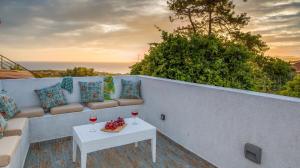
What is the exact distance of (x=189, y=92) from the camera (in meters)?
3.25

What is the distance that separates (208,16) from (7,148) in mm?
8998

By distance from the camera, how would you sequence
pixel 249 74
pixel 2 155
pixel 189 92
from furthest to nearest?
pixel 249 74
pixel 189 92
pixel 2 155

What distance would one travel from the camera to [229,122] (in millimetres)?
2572

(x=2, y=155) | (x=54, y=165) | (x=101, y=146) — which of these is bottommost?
(x=54, y=165)

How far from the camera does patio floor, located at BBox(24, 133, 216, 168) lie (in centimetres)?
285

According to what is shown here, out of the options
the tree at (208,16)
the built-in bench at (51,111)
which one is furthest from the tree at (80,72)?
the tree at (208,16)

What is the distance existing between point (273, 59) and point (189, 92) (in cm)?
814

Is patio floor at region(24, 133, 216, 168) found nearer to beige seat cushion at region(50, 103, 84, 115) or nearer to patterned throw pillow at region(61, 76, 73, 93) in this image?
beige seat cushion at region(50, 103, 84, 115)

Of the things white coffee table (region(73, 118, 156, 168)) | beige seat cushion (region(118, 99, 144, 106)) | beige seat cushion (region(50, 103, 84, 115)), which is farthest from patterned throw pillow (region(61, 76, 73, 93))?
white coffee table (region(73, 118, 156, 168))

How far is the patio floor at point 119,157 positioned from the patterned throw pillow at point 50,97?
0.64 meters

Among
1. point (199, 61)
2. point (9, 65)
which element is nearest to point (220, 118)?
point (199, 61)

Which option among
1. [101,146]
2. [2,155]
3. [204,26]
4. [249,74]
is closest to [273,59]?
[204,26]

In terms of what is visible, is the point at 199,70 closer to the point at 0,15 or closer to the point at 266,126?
the point at 266,126

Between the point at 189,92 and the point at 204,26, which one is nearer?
the point at 189,92
